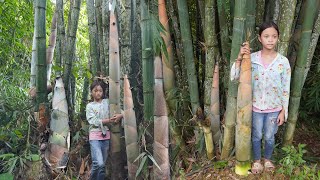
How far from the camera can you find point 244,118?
2.11 meters

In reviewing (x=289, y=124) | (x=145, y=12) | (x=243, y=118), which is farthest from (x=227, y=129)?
(x=145, y=12)

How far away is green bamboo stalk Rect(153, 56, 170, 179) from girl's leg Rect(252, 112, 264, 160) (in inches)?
24.3

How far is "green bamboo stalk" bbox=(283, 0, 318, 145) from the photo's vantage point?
2.17 meters

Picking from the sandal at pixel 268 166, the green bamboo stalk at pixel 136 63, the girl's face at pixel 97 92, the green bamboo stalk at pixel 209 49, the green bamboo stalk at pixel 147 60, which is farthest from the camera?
the green bamboo stalk at pixel 136 63

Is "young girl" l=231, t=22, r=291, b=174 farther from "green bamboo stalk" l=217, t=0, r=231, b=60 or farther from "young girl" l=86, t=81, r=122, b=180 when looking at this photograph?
"young girl" l=86, t=81, r=122, b=180

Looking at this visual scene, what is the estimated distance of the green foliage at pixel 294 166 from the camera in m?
2.15

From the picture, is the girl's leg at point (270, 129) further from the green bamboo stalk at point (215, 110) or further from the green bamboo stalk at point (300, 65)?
the green bamboo stalk at point (215, 110)

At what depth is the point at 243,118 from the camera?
6.91ft

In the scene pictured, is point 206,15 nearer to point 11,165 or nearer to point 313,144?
point 313,144

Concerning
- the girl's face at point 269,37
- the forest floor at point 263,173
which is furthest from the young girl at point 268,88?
the forest floor at point 263,173

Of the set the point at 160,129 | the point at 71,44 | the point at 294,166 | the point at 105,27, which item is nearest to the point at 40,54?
the point at 71,44

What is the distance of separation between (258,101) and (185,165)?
0.86 m

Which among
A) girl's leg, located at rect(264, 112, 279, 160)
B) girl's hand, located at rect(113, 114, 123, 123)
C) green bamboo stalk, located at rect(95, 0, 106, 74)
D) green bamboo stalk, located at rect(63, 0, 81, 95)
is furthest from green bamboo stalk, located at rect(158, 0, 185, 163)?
green bamboo stalk, located at rect(63, 0, 81, 95)

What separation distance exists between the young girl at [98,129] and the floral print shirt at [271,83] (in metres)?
1.14
